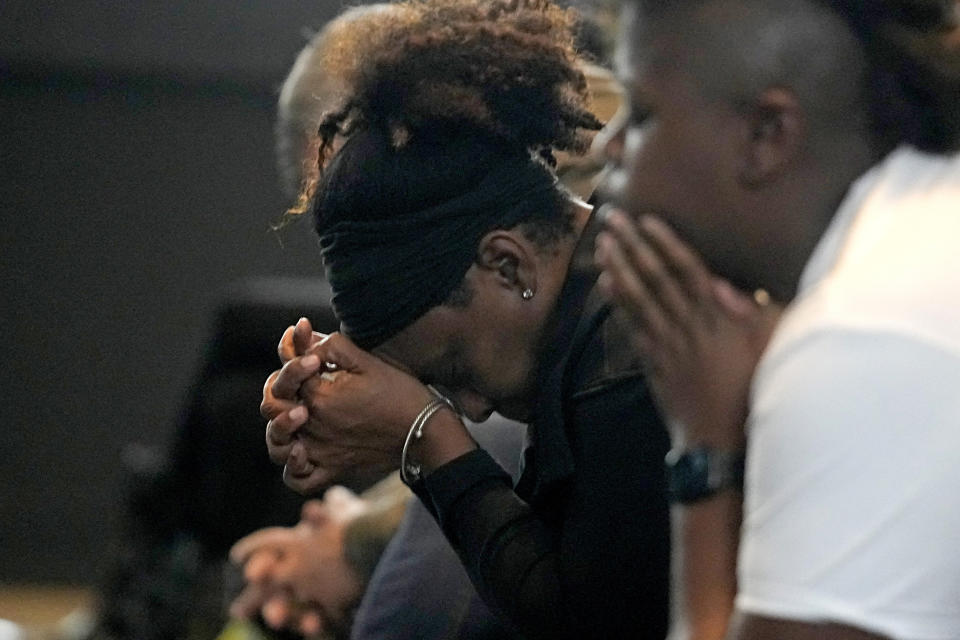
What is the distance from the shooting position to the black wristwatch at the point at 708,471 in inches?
47.9

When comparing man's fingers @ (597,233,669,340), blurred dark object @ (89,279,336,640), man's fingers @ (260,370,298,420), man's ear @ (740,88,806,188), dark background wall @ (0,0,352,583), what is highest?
man's ear @ (740,88,806,188)

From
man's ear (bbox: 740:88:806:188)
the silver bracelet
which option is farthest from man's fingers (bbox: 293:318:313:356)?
man's ear (bbox: 740:88:806:188)

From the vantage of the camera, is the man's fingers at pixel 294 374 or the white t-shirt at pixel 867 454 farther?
the man's fingers at pixel 294 374

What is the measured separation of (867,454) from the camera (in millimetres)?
1044

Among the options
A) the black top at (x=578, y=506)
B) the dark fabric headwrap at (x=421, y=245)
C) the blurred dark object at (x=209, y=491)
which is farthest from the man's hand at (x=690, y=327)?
the blurred dark object at (x=209, y=491)

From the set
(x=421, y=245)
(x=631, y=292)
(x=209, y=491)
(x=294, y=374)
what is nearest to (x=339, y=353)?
(x=294, y=374)

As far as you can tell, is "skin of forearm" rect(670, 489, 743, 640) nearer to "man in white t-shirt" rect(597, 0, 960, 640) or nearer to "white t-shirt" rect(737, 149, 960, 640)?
"man in white t-shirt" rect(597, 0, 960, 640)

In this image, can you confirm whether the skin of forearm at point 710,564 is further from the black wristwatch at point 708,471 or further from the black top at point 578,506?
the black top at point 578,506

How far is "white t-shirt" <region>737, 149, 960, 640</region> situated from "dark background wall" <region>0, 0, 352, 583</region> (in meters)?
4.78

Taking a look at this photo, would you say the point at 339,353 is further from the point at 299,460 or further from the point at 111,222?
the point at 111,222

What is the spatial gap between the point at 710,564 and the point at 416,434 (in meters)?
0.50

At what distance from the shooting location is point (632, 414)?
156 centimetres

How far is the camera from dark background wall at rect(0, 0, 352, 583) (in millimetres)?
5758

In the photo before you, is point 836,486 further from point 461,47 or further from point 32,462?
point 32,462
